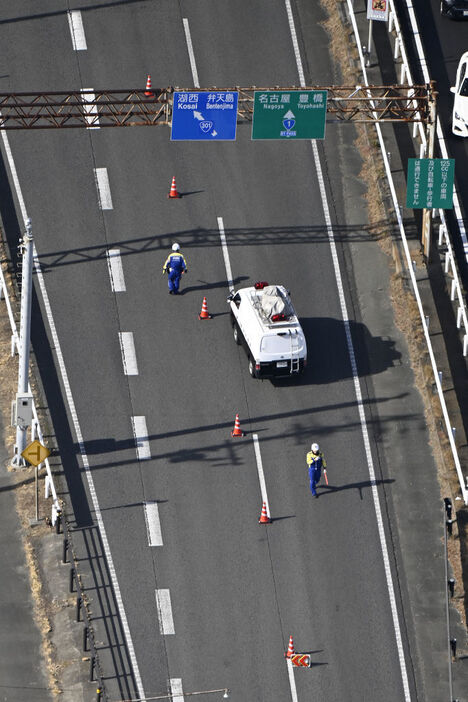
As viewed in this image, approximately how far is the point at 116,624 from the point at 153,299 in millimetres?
11283

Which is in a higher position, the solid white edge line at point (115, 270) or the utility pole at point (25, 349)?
the solid white edge line at point (115, 270)

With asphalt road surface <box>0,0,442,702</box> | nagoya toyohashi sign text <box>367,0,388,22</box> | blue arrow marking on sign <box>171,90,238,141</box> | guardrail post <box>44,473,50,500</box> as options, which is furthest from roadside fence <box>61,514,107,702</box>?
nagoya toyohashi sign text <box>367,0,388,22</box>

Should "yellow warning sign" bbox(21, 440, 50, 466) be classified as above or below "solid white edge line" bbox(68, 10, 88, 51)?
below

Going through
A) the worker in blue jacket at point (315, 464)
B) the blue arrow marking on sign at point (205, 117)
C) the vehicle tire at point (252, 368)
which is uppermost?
the blue arrow marking on sign at point (205, 117)

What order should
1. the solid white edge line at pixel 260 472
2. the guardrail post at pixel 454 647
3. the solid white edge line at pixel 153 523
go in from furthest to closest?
the solid white edge line at pixel 260 472
the solid white edge line at pixel 153 523
the guardrail post at pixel 454 647

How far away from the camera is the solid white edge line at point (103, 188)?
60719 millimetres

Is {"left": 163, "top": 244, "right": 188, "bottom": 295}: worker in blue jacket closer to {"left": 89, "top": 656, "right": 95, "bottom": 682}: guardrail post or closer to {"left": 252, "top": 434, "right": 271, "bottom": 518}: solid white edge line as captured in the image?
{"left": 252, "top": 434, "right": 271, "bottom": 518}: solid white edge line

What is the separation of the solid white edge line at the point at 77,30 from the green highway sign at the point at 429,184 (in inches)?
534

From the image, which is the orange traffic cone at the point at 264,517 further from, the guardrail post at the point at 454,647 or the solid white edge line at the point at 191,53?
the solid white edge line at the point at 191,53

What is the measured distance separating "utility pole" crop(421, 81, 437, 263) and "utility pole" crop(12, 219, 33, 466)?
12040mm

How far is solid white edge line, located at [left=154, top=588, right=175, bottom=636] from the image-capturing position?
5050 cm

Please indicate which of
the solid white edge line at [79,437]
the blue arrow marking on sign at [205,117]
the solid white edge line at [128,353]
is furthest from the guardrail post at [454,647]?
the blue arrow marking on sign at [205,117]

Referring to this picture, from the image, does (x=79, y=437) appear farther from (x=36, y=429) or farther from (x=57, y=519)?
(x=57, y=519)

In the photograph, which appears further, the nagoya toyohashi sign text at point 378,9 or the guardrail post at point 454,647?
the nagoya toyohashi sign text at point 378,9
